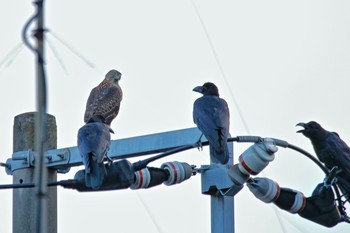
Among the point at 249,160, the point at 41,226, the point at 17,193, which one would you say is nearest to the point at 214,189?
the point at 249,160

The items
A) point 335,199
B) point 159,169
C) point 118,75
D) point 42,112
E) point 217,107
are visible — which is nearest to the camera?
point 42,112

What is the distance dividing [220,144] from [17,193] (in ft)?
4.73

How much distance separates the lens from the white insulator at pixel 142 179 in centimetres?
593

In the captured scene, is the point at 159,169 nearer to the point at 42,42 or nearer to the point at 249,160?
the point at 249,160

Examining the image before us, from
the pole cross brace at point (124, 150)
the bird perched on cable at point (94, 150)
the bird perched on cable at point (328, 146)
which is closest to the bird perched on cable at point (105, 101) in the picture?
the bird perched on cable at point (328, 146)

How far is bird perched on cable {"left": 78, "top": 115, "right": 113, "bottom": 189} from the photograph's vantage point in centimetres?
565

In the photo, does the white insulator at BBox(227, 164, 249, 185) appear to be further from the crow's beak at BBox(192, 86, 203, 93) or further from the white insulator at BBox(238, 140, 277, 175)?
the crow's beak at BBox(192, 86, 203, 93)

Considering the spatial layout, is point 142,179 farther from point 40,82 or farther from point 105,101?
point 105,101

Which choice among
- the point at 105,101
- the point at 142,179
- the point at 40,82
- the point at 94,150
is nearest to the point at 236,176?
the point at 142,179

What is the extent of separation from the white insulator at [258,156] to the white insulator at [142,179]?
0.62m

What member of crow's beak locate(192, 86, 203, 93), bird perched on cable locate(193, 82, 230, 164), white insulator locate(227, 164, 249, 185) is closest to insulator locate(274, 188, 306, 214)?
bird perched on cable locate(193, 82, 230, 164)

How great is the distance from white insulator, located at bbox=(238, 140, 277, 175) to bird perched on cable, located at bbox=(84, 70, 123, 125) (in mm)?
4696

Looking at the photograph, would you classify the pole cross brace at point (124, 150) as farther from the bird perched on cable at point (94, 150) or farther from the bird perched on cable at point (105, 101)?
the bird perched on cable at point (105, 101)

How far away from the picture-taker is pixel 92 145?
6555mm
